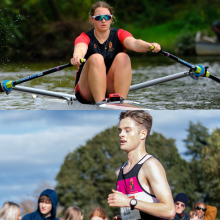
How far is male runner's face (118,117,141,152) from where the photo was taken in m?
1.76

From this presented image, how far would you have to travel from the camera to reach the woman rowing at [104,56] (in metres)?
3.32

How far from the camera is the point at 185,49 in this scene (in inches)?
583

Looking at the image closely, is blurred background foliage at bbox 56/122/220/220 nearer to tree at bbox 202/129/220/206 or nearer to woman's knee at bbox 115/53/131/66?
tree at bbox 202/129/220/206

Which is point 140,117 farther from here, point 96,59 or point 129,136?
point 96,59

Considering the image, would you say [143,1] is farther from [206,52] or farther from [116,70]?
[116,70]

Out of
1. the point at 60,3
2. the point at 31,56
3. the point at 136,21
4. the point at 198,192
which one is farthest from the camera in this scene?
the point at 136,21

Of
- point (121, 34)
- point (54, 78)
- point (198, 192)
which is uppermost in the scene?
point (54, 78)

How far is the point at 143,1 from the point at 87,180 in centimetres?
1682

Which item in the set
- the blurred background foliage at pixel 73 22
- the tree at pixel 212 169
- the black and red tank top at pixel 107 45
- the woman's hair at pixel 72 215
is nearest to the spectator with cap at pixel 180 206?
the woman's hair at pixel 72 215

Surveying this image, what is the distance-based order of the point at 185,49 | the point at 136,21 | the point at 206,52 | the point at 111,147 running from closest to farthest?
the point at 111,147 → the point at 206,52 → the point at 185,49 → the point at 136,21

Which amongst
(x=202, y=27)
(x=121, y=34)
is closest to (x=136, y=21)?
(x=202, y=27)

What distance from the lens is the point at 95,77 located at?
3311 millimetres

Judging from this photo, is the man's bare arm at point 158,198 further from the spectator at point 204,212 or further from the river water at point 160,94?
the river water at point 160,94

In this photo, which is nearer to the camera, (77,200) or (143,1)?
(77,200)
